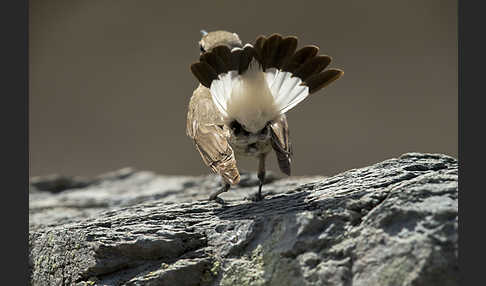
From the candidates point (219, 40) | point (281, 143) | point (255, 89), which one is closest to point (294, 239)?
point (281, 143)

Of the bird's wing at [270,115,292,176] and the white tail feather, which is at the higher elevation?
the white tail feather

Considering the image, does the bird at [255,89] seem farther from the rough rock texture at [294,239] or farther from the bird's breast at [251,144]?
the rough rock texture at [294,239]

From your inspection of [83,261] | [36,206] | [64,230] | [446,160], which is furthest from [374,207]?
[36,206]

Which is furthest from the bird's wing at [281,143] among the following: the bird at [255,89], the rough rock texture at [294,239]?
the rough rock texture at [294,239]

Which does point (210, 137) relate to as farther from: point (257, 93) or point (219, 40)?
point (219, 40)

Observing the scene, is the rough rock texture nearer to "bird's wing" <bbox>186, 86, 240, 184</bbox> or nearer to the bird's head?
"bird's wing" <bbox>186, 86, 240, 184</bbox>

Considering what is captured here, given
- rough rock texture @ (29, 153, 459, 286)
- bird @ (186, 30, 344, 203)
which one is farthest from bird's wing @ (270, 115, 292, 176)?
rough rock texture @ (29, 153, 459, 286)
